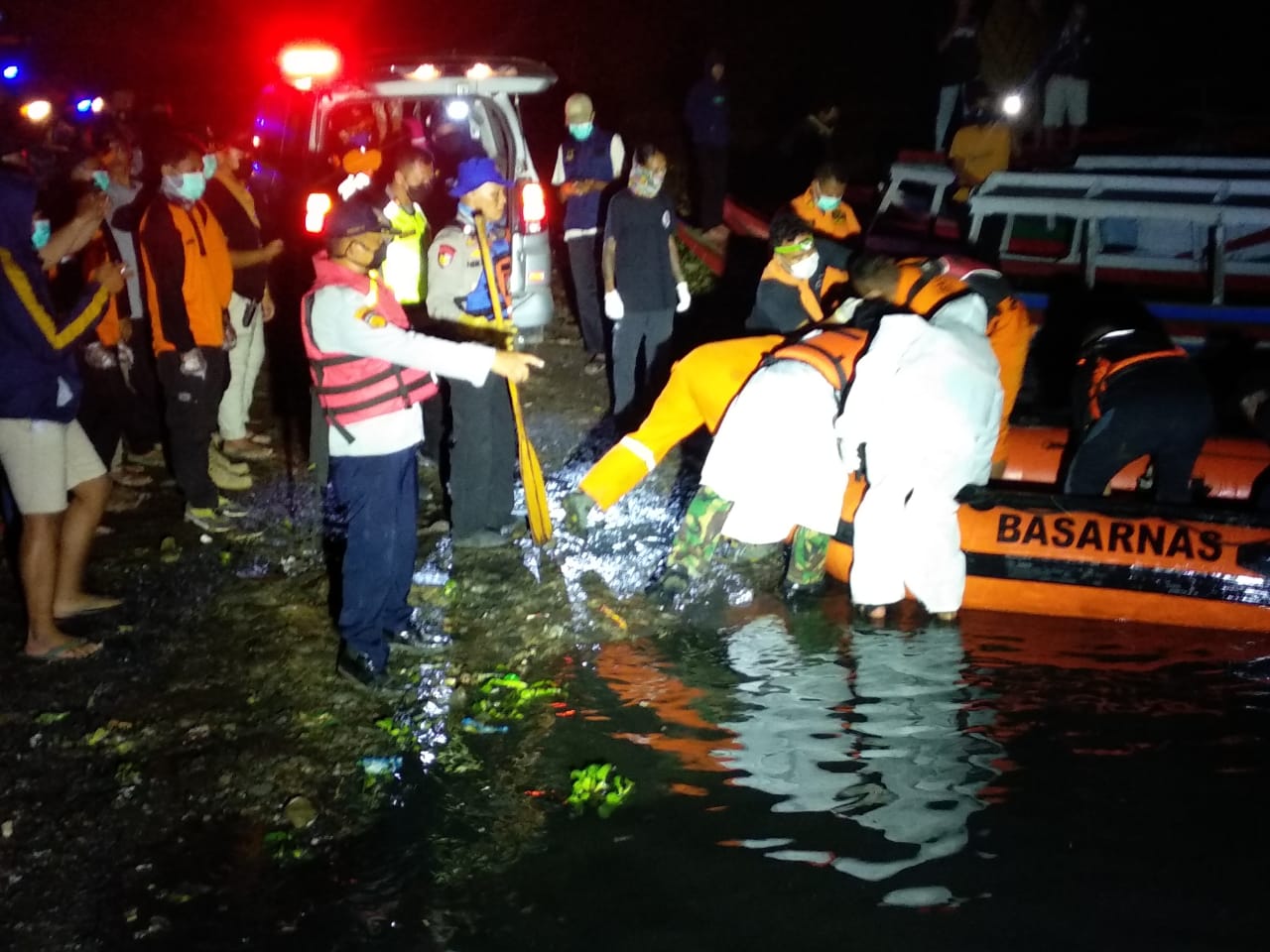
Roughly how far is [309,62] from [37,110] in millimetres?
2813

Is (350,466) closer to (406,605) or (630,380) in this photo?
(406,605)

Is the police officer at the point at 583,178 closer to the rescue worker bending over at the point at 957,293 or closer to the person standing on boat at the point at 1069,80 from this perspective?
the rescue worker bending over at the point at 957,293

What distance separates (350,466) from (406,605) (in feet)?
2.87

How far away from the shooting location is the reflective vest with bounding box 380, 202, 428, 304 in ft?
19.5

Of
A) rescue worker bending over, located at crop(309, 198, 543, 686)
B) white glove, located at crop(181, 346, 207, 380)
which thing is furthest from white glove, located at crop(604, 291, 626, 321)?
rescue worker bending over, located at crop(309, 198, 543, 686)

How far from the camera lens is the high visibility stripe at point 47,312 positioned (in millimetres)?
4426

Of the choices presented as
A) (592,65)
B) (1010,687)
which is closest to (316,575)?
(1010,687)

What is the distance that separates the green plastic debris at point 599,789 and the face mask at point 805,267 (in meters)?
3.01

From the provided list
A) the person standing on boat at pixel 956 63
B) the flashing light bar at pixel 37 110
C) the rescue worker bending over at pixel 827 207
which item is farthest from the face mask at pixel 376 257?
the person standing on boat at pixel 956 63

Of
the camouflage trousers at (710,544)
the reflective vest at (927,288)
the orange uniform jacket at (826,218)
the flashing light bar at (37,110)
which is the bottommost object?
the camouflage trousers at (710,544)

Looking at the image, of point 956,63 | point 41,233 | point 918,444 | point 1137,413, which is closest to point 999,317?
point 1137,413

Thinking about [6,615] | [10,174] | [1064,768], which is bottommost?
[1064,768]

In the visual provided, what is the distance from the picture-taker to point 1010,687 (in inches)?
193

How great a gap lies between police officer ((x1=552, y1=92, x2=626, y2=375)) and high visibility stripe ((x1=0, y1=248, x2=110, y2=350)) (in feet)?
13.9
